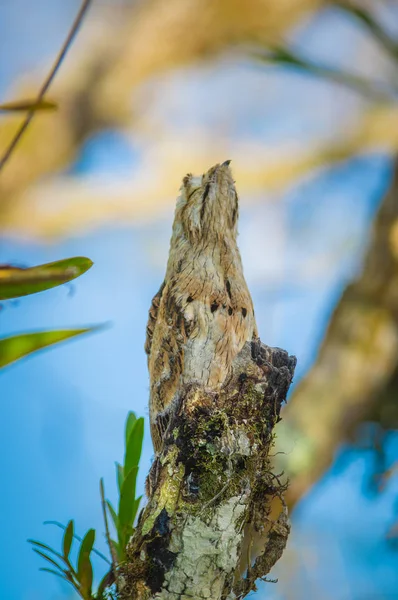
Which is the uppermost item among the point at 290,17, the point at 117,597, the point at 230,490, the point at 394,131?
the point at 290,17

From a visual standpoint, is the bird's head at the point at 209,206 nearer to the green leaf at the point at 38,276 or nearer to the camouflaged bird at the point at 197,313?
the camouflaged bird at the point at 197,313

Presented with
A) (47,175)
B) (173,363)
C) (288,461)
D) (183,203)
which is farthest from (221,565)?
(47,175)

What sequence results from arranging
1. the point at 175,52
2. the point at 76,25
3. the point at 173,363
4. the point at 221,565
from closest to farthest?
the point at 76,25 → the point at 221,565 → the point at 173,363 → the point at 175,52

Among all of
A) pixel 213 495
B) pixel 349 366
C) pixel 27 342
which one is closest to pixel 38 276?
pixel 27 342

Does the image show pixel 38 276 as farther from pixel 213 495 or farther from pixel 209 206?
pixel 209 206

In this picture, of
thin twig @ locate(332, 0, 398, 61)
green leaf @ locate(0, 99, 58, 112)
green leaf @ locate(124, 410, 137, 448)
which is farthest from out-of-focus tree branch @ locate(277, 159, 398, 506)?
green leaf @ locate(0, 99, 58, 112)

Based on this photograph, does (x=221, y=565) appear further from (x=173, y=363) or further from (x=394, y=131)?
(x=394, y=131)

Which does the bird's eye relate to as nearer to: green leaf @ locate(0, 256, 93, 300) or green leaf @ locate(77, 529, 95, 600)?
green leaf @ locate(0, 256, 93, 300)
